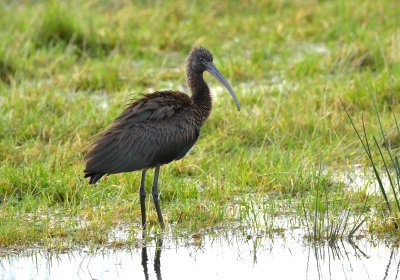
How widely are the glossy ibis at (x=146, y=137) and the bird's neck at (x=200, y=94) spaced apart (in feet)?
0.41

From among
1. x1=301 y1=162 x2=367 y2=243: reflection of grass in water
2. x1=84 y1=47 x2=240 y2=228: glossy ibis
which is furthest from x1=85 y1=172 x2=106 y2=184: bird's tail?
x1=301 y1=162 x2=367 y2=243: reflection of grass in water

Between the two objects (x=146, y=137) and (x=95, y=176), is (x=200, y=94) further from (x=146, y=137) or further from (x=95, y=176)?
(x=95, y=176)

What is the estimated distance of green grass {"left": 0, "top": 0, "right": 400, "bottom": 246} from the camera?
233 inches

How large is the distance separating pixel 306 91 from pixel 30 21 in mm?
3909

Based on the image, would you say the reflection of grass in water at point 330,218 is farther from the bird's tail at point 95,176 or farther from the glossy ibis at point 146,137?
the bird's tail at point 95,176

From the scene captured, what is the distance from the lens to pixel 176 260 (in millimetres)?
5016

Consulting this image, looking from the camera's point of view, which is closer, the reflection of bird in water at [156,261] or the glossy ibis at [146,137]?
the reflection of bird in water at [156,261]

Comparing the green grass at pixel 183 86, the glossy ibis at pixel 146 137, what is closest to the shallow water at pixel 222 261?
the green grass at pixel 183 86

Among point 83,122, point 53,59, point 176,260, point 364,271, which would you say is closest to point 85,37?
point 53,59

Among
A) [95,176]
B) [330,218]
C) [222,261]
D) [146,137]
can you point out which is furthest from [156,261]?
[330,218]

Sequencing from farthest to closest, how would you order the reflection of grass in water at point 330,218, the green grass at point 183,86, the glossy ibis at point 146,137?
the green grass at point 183,86 → the glossy ibis at point 146,137 → the reflection of grass in water at point 330,218

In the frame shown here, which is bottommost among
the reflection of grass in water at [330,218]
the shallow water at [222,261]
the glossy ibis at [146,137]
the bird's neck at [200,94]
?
the shallow water at [222,261]

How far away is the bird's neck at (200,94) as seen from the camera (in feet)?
19.6

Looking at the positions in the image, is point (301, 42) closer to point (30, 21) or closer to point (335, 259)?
point (30, 21)
